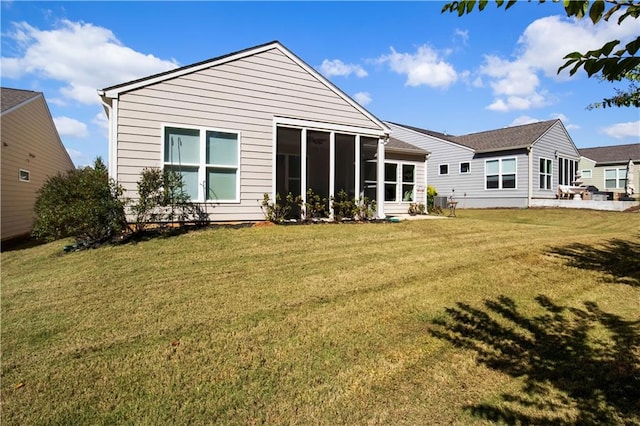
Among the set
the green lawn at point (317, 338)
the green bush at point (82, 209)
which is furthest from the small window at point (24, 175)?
the green lawn at point (317, 338)

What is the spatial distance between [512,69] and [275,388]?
18656mm

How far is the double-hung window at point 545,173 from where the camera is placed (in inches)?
784

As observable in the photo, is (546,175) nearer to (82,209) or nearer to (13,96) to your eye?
(82,209)

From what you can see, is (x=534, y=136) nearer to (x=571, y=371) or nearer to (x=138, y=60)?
(x=571, y=371)

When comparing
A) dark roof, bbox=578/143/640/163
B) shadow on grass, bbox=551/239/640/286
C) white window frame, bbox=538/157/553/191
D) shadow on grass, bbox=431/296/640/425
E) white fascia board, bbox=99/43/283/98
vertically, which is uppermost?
dark roof, bbox=578/143/640/163

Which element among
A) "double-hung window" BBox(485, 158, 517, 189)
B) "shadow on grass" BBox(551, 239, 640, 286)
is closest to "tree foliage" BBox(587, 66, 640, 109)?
"shadow on grass" BBox(551, 239, 640, 286)

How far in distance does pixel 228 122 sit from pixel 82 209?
4.07 meters

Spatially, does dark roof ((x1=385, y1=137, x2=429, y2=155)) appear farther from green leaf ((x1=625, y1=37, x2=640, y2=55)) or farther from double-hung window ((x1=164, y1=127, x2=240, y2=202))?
green leaf ((x1=625, y1=37, x2=640, y2=55))

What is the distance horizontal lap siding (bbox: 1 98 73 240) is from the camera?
37.8 ft

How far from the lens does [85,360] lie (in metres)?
3.05

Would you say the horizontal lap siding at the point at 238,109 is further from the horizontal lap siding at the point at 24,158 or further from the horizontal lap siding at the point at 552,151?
the horizontal lap siding at the point at 552,151

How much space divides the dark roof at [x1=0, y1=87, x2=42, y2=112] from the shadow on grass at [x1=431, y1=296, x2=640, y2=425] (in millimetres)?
15101

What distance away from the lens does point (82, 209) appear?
22.7 ft

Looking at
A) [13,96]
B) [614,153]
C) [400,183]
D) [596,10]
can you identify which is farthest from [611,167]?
[13,96]
